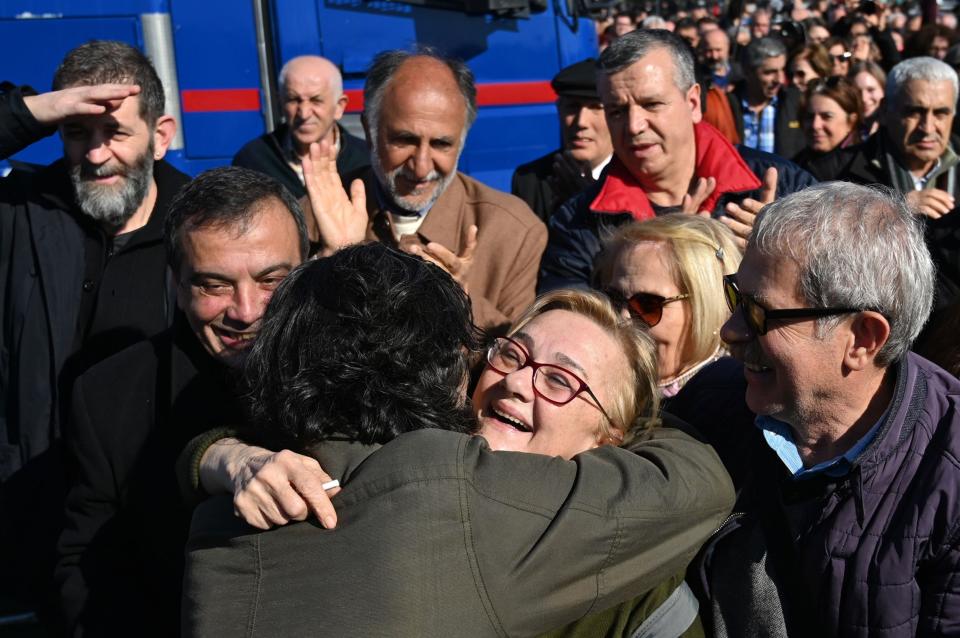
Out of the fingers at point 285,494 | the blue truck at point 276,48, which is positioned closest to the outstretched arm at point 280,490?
the fingers at point 285,494

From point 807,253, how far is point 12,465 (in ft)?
9.58

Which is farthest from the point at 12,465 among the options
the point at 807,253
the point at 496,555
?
the point at 807,253

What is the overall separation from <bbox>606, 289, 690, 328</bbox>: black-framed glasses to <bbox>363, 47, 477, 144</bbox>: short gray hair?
1.24 m

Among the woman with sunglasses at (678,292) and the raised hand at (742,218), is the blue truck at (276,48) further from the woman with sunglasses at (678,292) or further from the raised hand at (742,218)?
the woman with sunglasses at (678,292)

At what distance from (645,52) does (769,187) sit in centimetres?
68

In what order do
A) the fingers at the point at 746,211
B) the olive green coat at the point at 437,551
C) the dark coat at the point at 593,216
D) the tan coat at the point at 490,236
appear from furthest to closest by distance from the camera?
the dark coat at the point at 593,216
the tan coat at the point at 490,236
the fingers at the point at 746,211
the olive green coat at the point at 437,551

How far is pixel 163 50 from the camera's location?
5.59 m

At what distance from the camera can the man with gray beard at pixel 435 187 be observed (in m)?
3.53

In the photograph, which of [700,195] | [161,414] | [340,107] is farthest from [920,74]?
[161,414]

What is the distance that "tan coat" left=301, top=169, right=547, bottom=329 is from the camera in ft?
11.5

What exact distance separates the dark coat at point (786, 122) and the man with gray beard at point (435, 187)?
165 inches

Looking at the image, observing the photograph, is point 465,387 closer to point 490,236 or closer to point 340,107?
point 490,236

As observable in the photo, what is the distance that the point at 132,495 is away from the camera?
2.56 metres

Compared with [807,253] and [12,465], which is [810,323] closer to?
[807,253]
